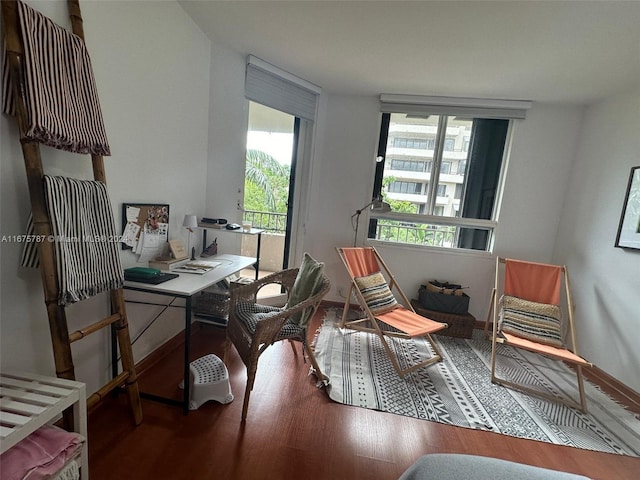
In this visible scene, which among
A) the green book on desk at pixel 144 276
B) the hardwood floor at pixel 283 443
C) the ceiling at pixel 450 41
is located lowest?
the hardwood floor at pixel 283 443

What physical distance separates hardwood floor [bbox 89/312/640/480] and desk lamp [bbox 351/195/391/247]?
71.9 inches

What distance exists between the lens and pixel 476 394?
2033 millimetres

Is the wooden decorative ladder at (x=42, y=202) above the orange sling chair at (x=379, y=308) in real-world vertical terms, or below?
above

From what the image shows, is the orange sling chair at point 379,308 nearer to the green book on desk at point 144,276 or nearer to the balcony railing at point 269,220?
the balcony railing at point 269,220

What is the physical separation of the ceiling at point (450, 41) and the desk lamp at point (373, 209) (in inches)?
45.0

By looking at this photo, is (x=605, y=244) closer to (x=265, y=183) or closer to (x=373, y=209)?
(x=373, y=209)

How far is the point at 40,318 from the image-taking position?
4.19 feet

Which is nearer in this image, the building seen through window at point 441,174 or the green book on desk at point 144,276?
the green book on desk at point 144,276

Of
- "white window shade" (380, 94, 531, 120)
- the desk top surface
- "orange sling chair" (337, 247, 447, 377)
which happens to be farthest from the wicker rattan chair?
"white window shade" (380, 94, 531, 120)

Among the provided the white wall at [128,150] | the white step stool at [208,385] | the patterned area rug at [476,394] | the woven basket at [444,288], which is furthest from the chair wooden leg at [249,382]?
the woven basket at [444,288]

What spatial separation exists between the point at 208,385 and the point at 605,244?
332 cm

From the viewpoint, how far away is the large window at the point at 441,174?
124 inches

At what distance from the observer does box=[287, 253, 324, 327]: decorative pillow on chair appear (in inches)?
74.2

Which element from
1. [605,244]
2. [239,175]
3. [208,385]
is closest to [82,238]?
[208,385]
